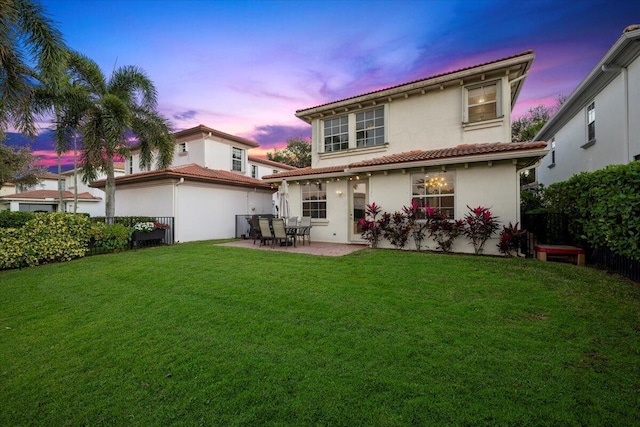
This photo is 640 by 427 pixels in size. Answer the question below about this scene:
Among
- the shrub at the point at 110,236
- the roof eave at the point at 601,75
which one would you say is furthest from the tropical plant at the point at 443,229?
the shrub at the point at 110,236

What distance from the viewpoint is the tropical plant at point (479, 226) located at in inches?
321

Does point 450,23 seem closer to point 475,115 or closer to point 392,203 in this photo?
point 475,115

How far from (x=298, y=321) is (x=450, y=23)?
58.0 feet

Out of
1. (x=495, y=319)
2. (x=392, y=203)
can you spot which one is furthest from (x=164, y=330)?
(x=392, y=203)

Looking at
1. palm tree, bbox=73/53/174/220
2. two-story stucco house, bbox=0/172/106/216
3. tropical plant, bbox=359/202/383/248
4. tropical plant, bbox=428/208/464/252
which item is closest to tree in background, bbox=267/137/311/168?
two-story stucco house, bbox=0/172/106/216

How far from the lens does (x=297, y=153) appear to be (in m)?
37.0

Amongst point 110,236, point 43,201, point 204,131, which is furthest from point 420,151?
point 43,201

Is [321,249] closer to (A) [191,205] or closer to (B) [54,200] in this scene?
(A) [191,205]

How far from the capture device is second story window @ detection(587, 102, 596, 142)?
10.3 metres

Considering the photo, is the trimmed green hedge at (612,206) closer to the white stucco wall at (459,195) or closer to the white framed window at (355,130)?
the white stucco wall at (459,195)

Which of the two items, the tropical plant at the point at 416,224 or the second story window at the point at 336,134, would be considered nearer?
the tropical plant at the point at 416,224

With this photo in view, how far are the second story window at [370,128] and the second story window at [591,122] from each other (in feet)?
27.1

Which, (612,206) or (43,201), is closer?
(612,206)

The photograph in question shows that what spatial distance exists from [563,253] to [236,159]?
64.7 ft
